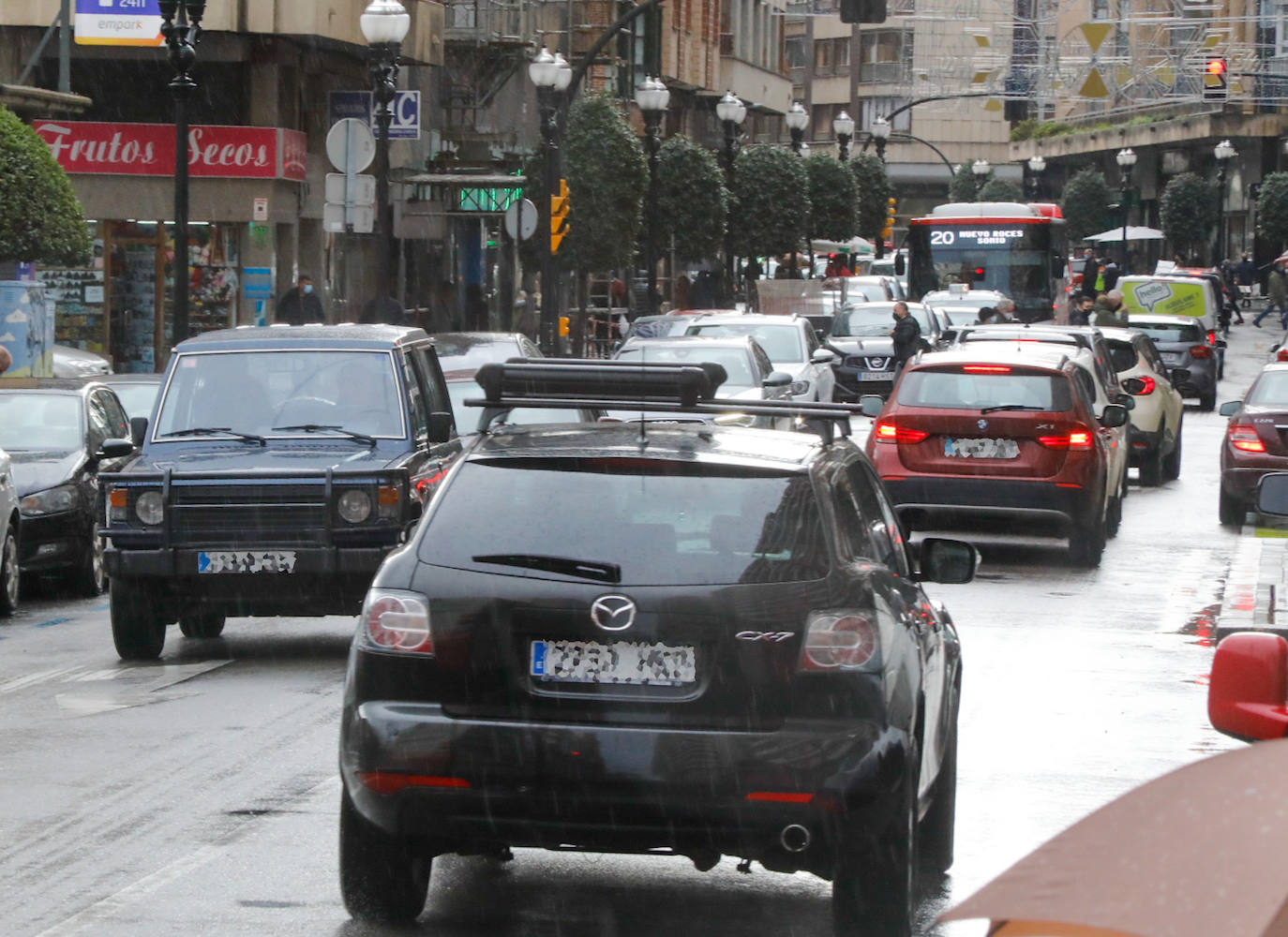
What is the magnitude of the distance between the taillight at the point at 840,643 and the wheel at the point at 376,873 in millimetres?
1292

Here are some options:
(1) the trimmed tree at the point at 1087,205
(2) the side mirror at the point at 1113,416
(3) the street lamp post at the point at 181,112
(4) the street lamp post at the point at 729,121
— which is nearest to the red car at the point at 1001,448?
(2) the side mirror at the point at 1113,416

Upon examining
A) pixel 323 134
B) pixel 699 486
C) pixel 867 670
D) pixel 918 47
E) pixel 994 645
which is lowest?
pixel 994 645

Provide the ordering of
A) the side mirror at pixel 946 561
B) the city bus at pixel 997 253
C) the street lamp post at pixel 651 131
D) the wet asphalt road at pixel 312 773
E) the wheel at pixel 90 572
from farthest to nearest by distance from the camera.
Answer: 1. the city bus at pixel 997 253
2. the street lamp post at pixel 651 131
3. the wheel at pixel 90 572
4. the side mirror at pixel 946 561
5. the wet asphalt road at pixel 312 773

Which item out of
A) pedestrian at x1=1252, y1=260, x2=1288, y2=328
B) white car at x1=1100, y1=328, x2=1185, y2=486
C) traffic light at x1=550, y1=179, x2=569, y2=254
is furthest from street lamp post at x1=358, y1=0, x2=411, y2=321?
pedestrian at x1=1252, y1=260, x2=1288, y2=328

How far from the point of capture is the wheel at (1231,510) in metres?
20.6

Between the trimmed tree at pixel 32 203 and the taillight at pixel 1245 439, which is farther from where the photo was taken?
the trimmed tree at pixel 32 203

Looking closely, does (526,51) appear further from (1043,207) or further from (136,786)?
(136,786)

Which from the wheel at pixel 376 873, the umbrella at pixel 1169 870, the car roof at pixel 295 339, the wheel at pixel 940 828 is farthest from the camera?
the car roof at pixel 295 339

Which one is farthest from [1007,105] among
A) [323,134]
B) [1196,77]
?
[323,134]

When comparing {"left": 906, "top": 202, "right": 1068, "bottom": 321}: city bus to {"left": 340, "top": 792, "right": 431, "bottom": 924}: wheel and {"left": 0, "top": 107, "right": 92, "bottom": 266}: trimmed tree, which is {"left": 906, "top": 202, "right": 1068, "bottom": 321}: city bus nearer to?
{"left": 0, "top": 107, "right": 92, "bottom": 266}: trimmed tree

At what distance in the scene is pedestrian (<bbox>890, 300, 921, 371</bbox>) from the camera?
3553 centimetres

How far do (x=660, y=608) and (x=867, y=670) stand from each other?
0.57 metres

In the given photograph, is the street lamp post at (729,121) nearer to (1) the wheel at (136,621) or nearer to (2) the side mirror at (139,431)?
(2) the side mirror at (139,431)

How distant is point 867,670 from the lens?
19.9ft
